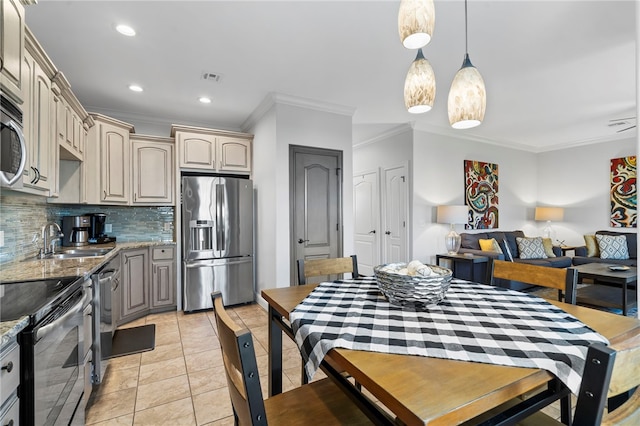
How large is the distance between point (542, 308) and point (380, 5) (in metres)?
2.04

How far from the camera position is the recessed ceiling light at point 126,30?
2.24 metres

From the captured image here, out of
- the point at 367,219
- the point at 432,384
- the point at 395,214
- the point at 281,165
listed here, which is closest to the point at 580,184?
the point at 395,214

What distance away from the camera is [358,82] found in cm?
Result: 323

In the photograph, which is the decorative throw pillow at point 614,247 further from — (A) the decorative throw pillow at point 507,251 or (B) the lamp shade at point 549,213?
(A) the decorative throw pillow at point 507,251

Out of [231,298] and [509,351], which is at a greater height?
[509,351]

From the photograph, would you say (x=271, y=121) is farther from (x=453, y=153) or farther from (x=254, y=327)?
(x=453, y=153)

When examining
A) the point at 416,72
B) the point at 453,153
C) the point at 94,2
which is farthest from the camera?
the point at 453,153

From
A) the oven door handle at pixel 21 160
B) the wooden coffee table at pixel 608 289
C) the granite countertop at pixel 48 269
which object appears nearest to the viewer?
the oven door handle at pixel 21 160

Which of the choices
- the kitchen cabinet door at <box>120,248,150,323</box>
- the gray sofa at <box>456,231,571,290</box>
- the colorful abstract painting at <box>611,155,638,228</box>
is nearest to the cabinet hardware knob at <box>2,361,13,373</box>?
the kitchen cabinet door at <box>120,248,150,323</box>

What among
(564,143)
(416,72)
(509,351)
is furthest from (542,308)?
(564,143)

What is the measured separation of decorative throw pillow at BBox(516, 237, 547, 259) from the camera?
500 centimetres

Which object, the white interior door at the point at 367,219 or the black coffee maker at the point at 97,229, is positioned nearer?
the black coffee maker at the point at 97,229

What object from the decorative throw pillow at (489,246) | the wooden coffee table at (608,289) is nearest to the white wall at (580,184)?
the wooden coffee table at (608,289)

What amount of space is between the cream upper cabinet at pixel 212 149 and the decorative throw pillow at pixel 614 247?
5.83 meters
